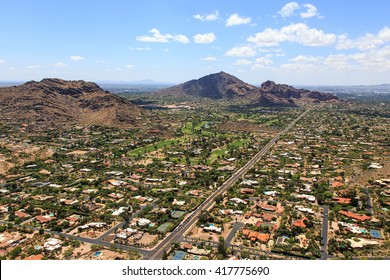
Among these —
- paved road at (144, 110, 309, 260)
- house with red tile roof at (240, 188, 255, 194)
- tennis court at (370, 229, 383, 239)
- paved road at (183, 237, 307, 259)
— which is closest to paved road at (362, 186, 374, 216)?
tennis court at (370, 229, 383, 239)

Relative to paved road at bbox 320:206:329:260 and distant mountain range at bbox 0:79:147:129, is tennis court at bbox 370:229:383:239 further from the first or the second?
distant mountain range at bbox 0:79:147:129

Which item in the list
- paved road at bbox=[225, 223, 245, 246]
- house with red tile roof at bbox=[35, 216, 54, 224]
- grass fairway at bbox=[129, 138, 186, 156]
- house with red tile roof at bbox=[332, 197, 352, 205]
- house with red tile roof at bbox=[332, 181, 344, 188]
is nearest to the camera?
paved road at bbox=[225, 223, 245, 246]

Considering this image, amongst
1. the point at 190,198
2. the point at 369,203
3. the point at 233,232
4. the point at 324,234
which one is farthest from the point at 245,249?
the point at 369,203

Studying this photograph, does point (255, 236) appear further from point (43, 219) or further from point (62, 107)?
point (62, 107)

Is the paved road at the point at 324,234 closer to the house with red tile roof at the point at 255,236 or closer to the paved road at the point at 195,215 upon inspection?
the house with red tile roof at the point at 255,236

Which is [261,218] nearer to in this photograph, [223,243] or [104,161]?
[223,243]

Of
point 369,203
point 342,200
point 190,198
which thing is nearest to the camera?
point 369,203

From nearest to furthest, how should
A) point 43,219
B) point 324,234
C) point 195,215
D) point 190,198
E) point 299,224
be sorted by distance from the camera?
point 324,234 → point 299,224 → point 43,219 → point 195,215 → point 190,198

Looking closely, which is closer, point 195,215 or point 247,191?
point 195,215
